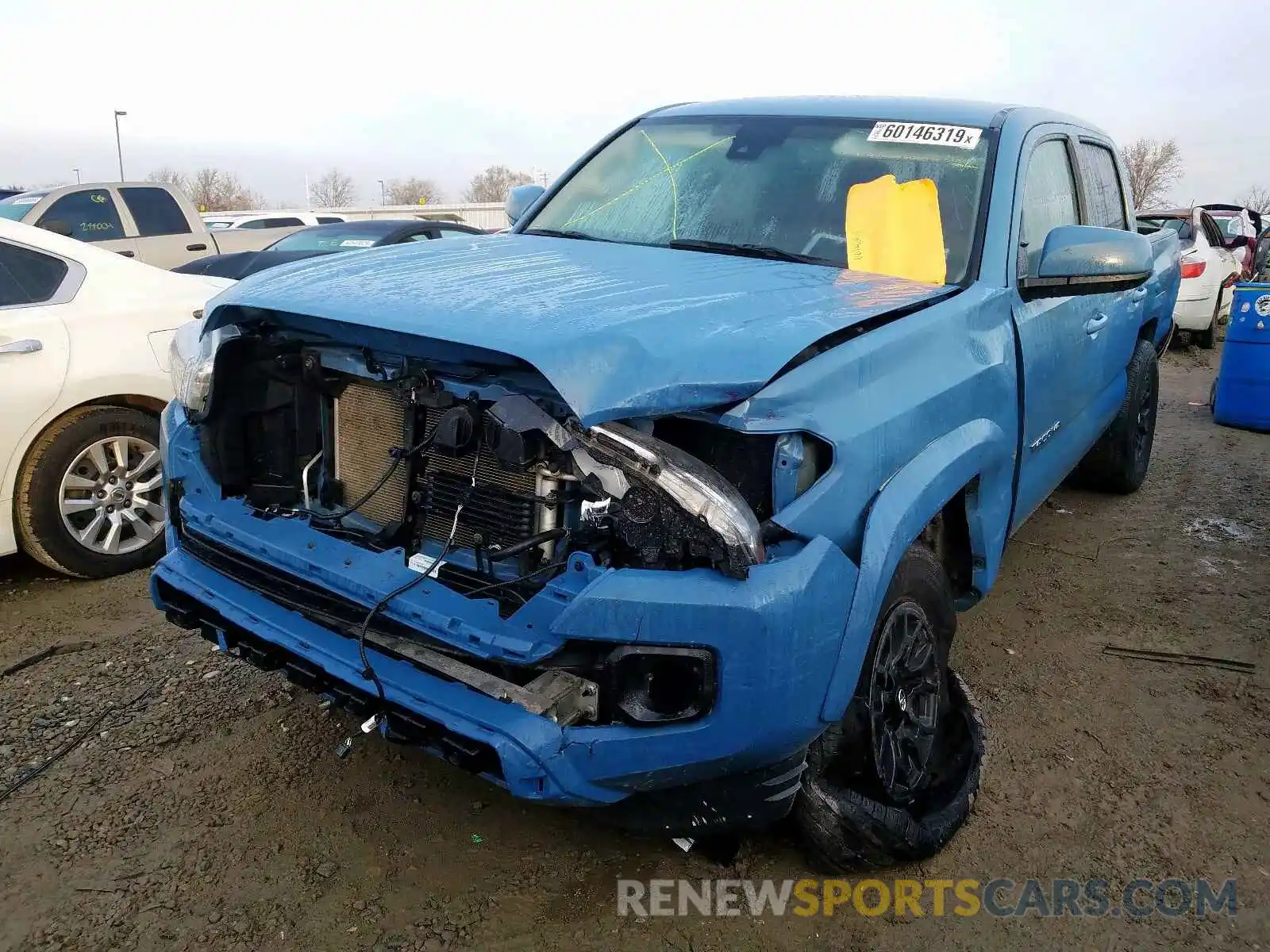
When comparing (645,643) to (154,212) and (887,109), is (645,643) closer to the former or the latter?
(887,109)

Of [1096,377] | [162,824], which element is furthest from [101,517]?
[1096,377]

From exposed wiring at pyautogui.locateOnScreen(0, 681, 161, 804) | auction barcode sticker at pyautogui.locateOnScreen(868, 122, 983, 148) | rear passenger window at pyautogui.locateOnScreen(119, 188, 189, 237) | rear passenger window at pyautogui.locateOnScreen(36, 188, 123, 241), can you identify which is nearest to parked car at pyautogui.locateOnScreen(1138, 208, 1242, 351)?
auction barcode sticker at pyautogui.locateOnScreen(868, 122, 983, 148)

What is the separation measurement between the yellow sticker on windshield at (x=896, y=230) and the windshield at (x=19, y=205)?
9.92m

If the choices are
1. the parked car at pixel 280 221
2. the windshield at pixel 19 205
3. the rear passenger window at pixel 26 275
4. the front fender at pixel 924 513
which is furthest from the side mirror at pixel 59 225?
the front fender at pixel 924 513

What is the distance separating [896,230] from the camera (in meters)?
3.14

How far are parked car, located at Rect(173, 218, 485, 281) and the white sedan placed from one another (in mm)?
3895

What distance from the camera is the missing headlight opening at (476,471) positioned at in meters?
2.03

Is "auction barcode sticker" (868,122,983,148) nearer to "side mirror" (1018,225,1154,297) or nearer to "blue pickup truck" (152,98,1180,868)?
"blue pickup truck" (152,98,1180,868)

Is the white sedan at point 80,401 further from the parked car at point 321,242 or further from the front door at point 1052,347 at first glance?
the parked car at point 321,242

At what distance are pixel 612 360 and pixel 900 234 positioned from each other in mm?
1536

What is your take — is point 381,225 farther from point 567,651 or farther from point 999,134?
point 567,651

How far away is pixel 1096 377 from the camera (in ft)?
13.8

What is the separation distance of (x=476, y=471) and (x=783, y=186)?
165cm

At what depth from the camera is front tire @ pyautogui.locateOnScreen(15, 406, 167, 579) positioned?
13.4 ft
